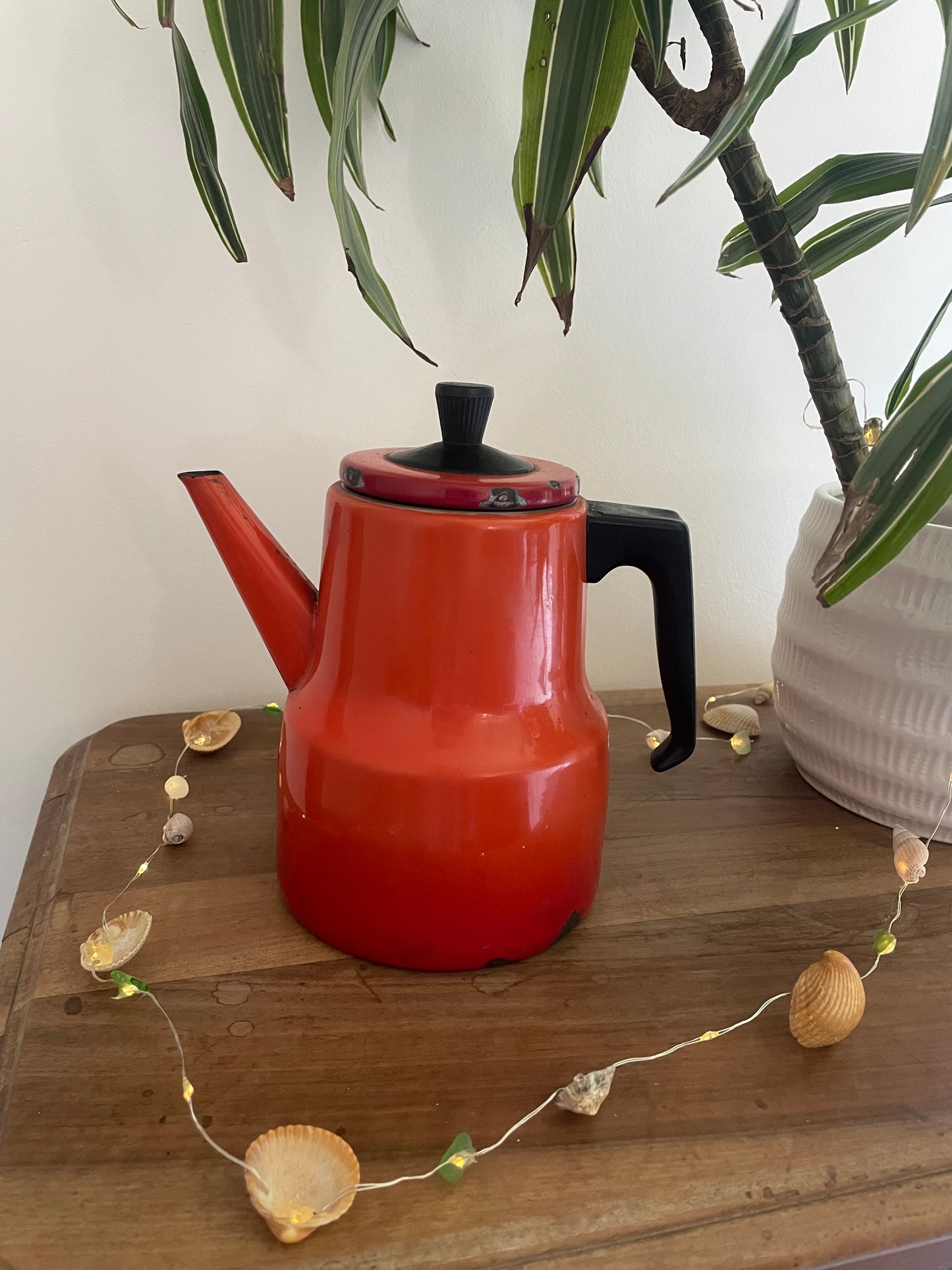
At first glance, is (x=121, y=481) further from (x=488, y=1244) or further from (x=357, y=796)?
(x=488, y=1244)

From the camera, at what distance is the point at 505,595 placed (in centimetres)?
36

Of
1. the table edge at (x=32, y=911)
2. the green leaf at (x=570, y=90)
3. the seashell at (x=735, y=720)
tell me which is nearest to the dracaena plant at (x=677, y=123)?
the green leaf at (x=570, y=90)

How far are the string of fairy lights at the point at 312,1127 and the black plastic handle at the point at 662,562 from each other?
0.48 feet

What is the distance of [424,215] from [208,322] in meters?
0.17

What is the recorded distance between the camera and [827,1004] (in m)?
0.34

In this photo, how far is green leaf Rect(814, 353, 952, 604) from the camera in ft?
1.07

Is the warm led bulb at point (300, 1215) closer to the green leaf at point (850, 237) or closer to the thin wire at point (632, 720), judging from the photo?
the thin wire at point (632, 720)

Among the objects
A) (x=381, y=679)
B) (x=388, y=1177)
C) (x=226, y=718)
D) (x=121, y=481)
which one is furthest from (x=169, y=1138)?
(x=121, y=481)

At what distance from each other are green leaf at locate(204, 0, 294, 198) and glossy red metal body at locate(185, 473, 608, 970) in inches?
7.0

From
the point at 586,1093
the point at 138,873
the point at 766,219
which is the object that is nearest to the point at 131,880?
the point at 138,873

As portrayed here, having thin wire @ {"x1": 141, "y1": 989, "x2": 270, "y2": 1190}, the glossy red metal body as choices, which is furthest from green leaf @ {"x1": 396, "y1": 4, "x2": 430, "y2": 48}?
thin wire @ {"x1": 141, "y1": 989, "x2": 270, "y2": 1190}

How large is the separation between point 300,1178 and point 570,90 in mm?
423

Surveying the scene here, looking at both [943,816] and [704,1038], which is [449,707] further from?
[943,816]

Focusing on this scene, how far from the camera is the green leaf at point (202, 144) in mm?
398
